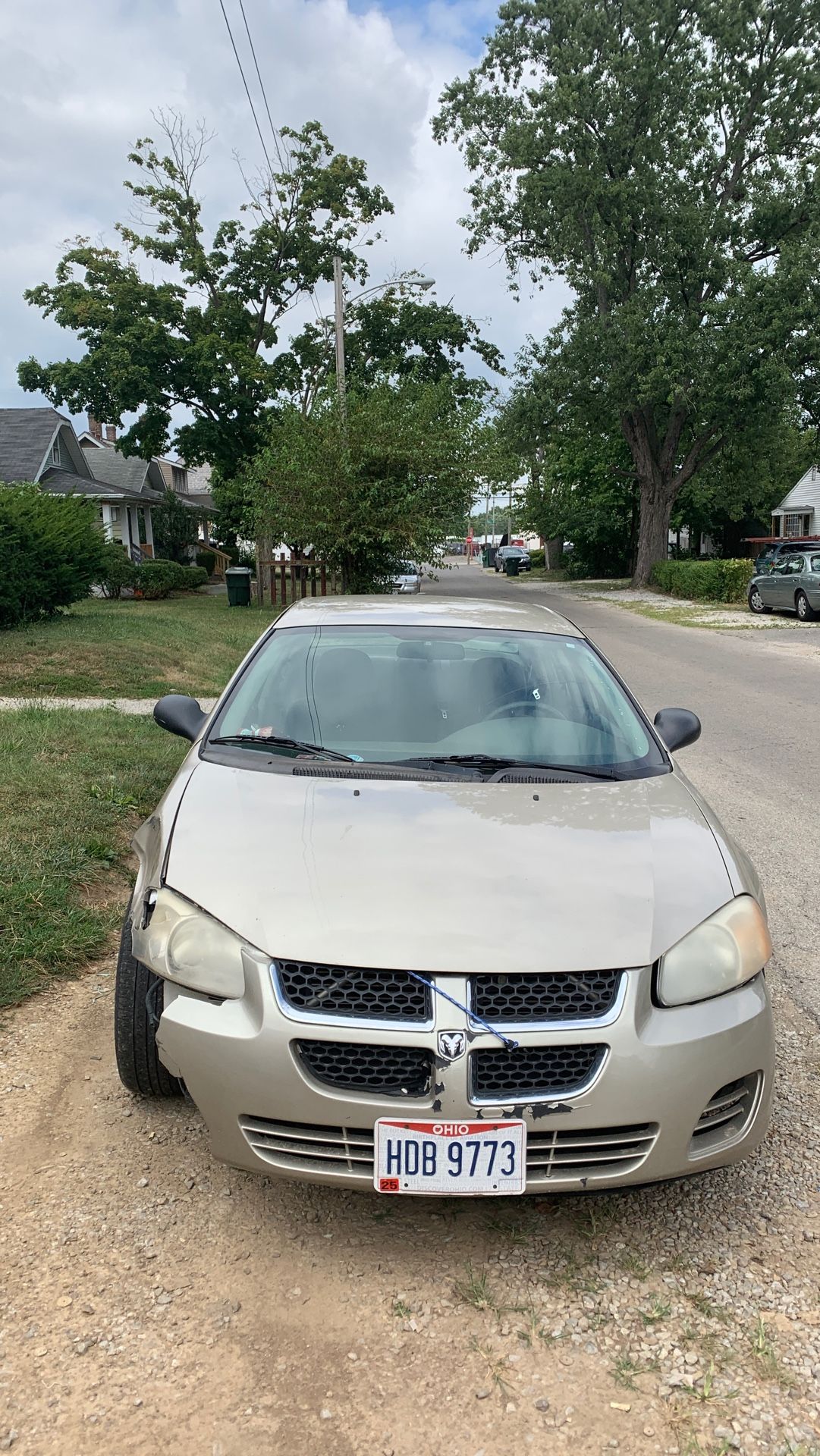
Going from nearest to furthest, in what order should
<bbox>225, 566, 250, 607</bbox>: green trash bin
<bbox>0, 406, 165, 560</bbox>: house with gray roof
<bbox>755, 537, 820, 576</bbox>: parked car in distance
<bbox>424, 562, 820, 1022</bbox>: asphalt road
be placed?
<bbox>424, 562, 820, 1022</bbox>: asphalt road, <bbox>225, 566, 250, 607</bbox>: green trash bin, <bbox>755, 537, 820, 576</bbox>: parked car in distance, <bbox>0, 406, 165, 560</bbox>: house with gray roof

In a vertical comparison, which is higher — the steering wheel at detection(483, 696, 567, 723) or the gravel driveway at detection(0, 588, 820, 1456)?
the steering wheel at detection(483, 696, 567, 723)

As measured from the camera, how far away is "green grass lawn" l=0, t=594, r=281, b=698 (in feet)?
33.8

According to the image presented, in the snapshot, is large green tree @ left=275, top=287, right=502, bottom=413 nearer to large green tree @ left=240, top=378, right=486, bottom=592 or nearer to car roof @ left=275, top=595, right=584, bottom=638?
large green tree @ left=240, top=378, right=486, bottom=592

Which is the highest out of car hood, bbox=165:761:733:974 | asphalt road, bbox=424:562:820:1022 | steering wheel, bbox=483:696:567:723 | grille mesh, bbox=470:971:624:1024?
steering wheel, bbox=483:696:567:723

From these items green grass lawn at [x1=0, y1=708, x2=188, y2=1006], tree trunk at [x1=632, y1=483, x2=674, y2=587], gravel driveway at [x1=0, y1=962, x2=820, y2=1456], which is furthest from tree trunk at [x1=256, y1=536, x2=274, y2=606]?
gravel driveway at [x1=0, y1=962, x2=820, y2=1456]

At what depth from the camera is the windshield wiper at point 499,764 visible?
3.29 meters

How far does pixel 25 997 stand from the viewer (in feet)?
12.4

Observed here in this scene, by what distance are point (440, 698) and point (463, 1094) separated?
1.83m

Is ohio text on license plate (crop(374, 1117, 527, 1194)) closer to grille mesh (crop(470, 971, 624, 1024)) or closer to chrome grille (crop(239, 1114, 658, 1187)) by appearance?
chrome grille (crop(239, 1114, 658, 1187))

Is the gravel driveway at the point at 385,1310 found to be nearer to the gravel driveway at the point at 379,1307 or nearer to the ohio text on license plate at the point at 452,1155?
the gravel driveway at the point at 379,1307

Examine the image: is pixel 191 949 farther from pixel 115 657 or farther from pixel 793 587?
pixel 793 587

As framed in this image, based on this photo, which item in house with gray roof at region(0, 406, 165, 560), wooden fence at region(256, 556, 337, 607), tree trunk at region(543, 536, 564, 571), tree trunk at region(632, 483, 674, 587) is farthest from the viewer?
tree trunk at region(543, 536, 564, 571)

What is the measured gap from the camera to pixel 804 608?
22.6 meters

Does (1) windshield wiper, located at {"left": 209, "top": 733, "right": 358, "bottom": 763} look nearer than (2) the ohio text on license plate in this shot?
No
